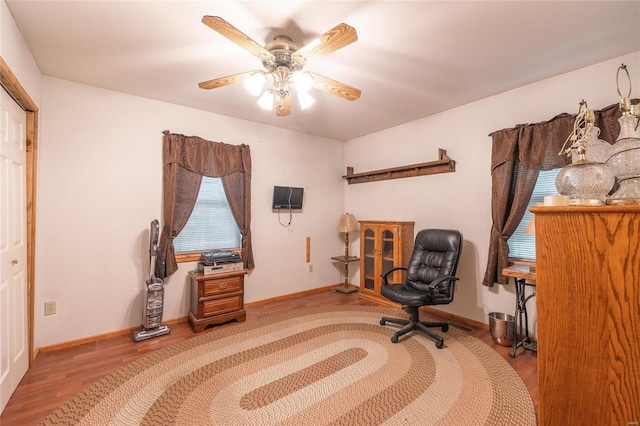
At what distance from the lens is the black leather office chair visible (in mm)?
2633

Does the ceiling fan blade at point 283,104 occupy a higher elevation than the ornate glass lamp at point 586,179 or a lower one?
higher

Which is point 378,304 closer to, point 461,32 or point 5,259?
point 461,32

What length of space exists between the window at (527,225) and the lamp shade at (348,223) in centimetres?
214

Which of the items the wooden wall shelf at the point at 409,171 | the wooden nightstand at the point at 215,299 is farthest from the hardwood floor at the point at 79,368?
the wooden wall shelf at the point at 409,171

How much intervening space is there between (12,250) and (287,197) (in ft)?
9.14

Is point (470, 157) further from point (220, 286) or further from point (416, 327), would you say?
point (220, 286)

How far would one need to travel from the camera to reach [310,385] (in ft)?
6.61

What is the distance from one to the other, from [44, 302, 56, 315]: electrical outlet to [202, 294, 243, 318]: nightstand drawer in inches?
52.0

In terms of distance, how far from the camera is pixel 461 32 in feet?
6.47

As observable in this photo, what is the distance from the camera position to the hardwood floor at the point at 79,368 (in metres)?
1.82

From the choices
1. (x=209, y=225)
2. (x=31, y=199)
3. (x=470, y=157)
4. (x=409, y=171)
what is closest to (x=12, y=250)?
(x=31, y=199)

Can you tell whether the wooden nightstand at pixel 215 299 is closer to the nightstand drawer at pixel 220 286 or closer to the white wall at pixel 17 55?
the nightstand drawer at pixel 220 286

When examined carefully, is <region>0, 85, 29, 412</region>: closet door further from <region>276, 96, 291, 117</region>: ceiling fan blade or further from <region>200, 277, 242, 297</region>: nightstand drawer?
<region>276, 96, 291, 117</region>: ceiling fan blade

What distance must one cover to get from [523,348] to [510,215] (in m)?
1.26
